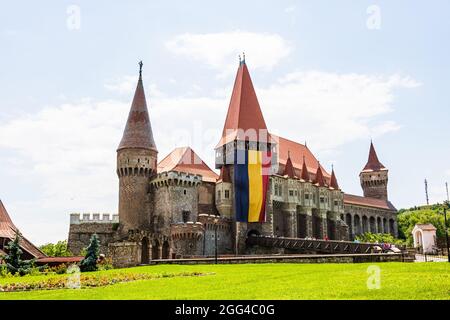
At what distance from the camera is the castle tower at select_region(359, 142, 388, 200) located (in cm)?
8697

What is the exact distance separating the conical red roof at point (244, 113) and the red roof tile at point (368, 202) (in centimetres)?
2601

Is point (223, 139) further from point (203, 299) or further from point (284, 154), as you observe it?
point (203, 299)

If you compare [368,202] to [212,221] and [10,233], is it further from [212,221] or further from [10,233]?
[10,233]

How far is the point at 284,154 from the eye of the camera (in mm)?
64812

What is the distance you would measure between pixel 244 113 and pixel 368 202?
35.2 m

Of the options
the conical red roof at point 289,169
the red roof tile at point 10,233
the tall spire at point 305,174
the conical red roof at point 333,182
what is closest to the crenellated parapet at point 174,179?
the red roof tile at point 10,233

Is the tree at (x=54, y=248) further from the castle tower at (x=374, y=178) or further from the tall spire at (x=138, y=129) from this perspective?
the castle tower at (x=374, y=178)

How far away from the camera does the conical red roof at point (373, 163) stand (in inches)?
3440

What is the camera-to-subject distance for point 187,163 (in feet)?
177

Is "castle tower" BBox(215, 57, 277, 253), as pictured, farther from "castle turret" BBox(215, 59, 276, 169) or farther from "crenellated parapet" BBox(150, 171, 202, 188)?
"crenellated parapet" BBox(150, 171, 202, 188)

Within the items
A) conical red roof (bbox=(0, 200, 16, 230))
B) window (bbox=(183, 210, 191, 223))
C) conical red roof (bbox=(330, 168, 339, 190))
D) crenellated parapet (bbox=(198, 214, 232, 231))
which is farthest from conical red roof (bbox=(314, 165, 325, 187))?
conical red roof (bbox=(0, 200, 16, 230))

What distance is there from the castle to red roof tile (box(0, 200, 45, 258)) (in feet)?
10.4

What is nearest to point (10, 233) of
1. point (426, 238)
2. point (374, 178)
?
point (426, 238)
